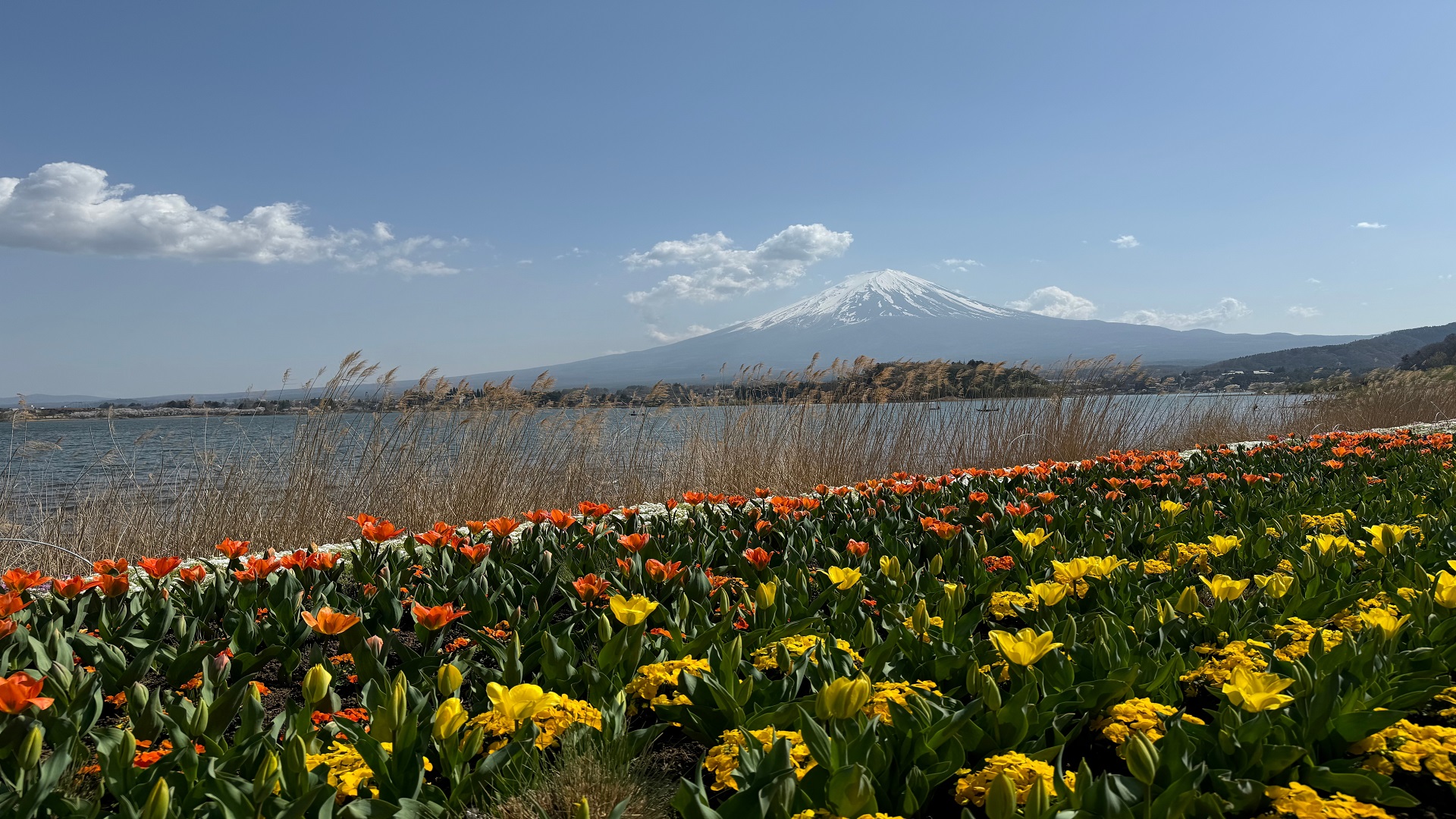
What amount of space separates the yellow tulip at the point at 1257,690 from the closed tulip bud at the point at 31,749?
199 centimetres

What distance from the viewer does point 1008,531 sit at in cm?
358

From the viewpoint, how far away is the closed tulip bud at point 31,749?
Answer: 1305 mm

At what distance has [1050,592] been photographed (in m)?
2.05

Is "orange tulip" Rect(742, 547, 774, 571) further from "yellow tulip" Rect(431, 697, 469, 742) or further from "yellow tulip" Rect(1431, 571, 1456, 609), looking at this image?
"yellow tulip" Rect(1431, 571, 1456, 609)

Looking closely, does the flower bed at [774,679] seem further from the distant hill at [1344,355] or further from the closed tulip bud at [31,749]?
the distant hill at [1344,355]

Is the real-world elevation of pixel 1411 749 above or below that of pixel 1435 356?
below

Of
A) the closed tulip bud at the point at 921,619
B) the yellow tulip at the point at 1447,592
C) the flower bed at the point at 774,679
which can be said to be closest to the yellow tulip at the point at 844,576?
the flower bed at the point at 774,679

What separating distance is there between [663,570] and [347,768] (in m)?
1.15

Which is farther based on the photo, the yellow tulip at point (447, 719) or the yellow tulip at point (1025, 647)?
the yellow tulip at point (1025, 647)

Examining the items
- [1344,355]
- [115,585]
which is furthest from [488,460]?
[1344,355]

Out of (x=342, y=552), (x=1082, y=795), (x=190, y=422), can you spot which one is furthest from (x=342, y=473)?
(x=1082, y=795)

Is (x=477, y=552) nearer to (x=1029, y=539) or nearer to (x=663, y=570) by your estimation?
(x=663, y=570)

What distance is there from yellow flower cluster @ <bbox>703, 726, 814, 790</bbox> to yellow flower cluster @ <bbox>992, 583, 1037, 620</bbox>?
1096 millimetres

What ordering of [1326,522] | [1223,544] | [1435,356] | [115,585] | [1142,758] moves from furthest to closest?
1. [1435,356]
2. [1326,522]
3. [1223,544]
4. [115,585]
5. [1142,758]
